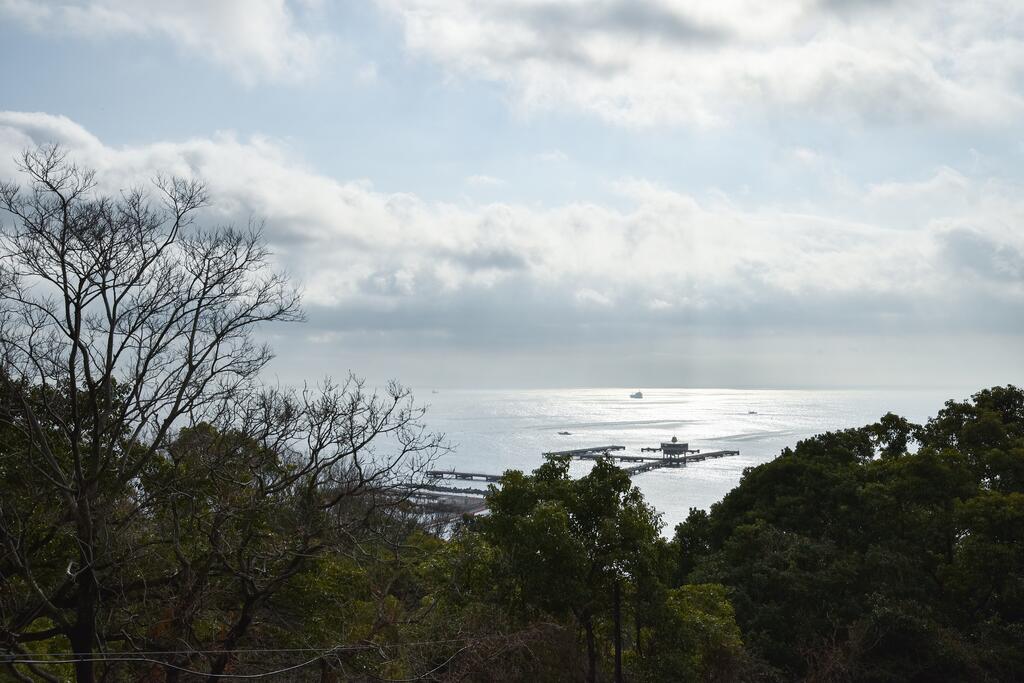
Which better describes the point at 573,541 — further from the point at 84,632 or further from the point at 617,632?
the point at 84,632

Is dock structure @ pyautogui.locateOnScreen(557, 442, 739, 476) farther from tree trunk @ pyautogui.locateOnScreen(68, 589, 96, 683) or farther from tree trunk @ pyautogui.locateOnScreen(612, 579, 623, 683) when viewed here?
tree trunk @ pyautogui.locateOnScreen(68, 589, 96, 683)

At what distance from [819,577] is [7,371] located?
15326 millimetres

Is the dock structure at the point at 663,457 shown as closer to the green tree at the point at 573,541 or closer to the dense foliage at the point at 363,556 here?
the dense foliage at the point at 363,556

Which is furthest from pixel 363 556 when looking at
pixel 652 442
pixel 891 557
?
pixel 652 442

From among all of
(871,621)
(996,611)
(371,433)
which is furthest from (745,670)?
(371,433)

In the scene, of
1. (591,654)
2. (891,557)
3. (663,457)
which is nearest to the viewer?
(591,654)

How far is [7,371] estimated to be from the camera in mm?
8508

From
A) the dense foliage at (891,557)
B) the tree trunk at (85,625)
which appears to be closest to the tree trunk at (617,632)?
the dense foliage at (891,557)

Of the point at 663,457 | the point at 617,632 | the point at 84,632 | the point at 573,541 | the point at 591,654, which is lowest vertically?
the point at 663,457

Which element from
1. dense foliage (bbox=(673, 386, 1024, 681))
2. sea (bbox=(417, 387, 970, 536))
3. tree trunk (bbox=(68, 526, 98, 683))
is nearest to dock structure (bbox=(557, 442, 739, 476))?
sea (bbox=(417, 387, 970, 536))

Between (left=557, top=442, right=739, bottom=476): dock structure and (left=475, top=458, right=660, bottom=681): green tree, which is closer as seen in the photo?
(left=475, top=458, right=660, bottom=681): green tree

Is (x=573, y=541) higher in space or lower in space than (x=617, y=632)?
higher

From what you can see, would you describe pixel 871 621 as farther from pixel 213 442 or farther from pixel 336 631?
pixel 213 442

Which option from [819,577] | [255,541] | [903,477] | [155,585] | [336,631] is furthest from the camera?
[903,477]
